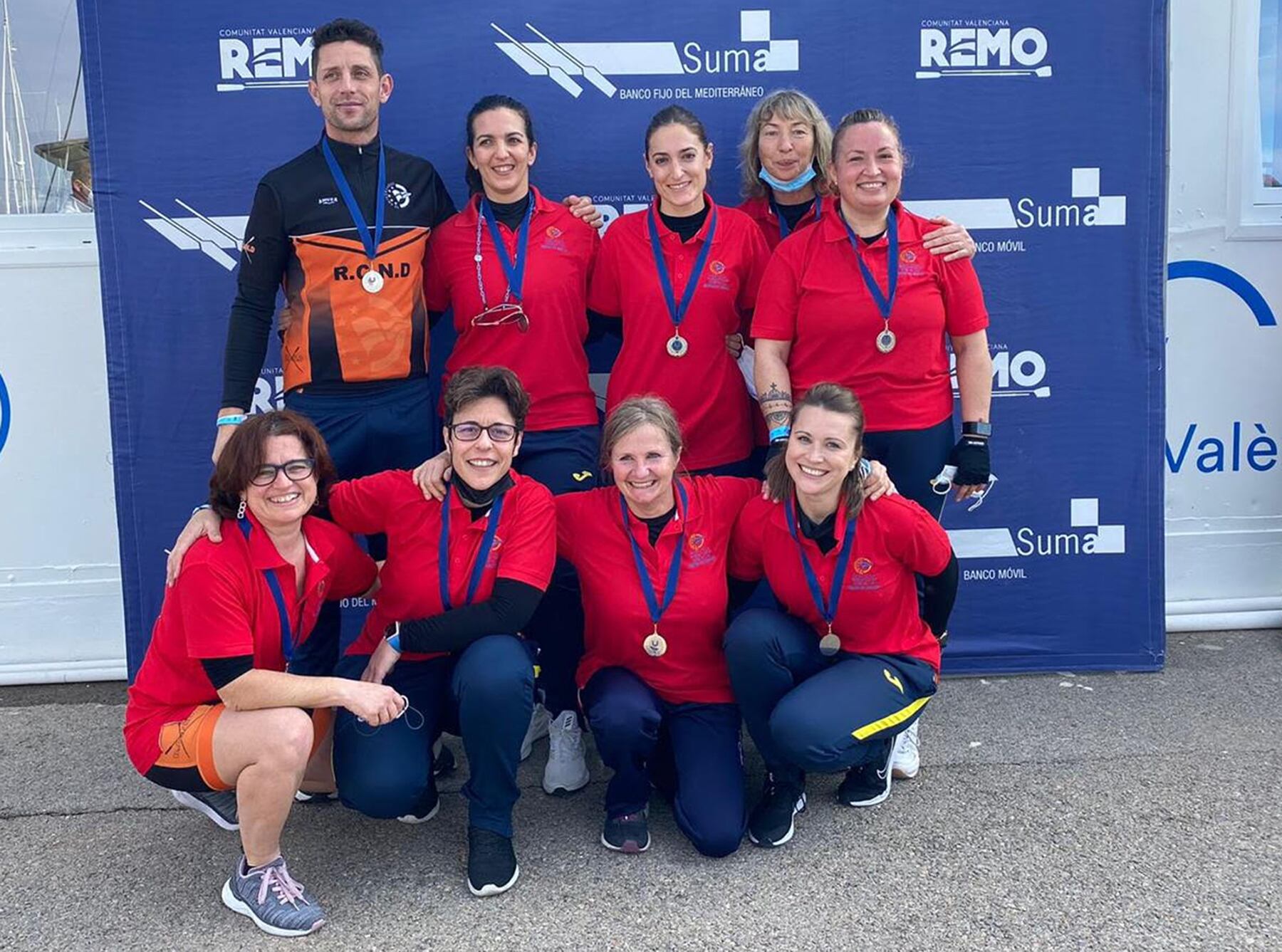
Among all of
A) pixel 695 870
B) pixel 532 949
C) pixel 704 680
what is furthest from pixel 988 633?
pixel 532 949

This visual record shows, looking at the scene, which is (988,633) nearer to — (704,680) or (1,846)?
(704,680)

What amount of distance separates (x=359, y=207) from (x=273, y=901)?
1862mm

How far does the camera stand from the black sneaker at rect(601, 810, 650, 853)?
2.70 meters

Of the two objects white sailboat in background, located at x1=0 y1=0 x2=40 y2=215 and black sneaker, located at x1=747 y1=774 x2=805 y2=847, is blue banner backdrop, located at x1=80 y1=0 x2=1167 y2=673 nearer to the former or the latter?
white sailboat in background, located at x1=0 y1=0 x2=40 y2=215

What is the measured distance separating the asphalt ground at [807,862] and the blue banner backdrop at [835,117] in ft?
2.34

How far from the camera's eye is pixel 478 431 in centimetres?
267

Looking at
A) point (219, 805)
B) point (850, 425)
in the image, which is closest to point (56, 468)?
point (219, 805)

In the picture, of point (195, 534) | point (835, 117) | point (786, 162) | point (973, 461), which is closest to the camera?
point (195, 534)

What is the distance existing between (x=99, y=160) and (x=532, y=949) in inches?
116

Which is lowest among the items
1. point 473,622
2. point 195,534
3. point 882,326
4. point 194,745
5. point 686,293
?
point 194,745

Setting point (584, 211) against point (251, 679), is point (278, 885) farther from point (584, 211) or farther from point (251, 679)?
point (584, 211)

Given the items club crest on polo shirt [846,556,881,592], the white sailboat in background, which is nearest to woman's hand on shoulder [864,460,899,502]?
club crest on polo shirt [846,556,881,592]

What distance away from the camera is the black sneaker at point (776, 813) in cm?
271

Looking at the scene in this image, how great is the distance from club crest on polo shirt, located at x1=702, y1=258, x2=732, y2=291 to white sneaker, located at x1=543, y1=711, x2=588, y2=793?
1.33 m
